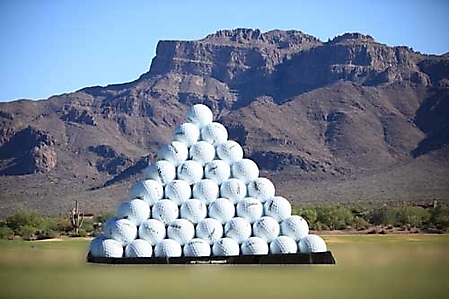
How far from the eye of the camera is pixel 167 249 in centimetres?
3216

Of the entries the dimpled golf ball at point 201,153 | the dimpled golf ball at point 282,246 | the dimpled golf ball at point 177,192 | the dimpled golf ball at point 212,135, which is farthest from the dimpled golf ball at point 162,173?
the dimpled golf ball at point 282,246

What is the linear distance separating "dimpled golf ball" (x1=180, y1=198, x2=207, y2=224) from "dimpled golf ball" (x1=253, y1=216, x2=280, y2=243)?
215 centimetres

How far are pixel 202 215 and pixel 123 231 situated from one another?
10.3 feet

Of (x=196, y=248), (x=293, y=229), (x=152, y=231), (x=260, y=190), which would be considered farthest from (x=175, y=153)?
(x=293, y=229)

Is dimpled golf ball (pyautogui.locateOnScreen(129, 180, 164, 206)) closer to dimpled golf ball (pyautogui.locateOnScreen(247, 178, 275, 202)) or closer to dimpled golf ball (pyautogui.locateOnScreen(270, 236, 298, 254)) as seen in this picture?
dimpled golf ball (pyautogui.locateOnScreen(247, 178, 275, 202))

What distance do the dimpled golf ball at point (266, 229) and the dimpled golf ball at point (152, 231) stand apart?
144 inches

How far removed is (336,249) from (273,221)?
9.23m

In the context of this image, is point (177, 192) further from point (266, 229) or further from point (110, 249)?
point (266, 229)

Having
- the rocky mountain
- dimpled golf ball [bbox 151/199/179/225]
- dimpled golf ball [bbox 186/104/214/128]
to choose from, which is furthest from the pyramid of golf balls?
the rocky mountain

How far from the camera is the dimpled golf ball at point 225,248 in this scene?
3222 centimetres

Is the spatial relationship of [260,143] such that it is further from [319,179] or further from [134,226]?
[134,226]

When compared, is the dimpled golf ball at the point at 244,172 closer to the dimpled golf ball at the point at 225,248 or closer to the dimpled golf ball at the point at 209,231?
the dimpled golf ball at the point at 209,231

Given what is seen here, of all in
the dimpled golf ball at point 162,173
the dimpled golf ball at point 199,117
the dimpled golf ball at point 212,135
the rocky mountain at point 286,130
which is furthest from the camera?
the rocky mountain at point 286,130

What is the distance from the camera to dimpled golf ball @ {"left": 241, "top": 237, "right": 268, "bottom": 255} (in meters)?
32.4
